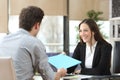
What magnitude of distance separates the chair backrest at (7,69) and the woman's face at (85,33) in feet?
5.12

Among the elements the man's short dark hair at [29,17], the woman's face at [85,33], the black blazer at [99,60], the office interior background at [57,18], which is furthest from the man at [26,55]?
the office interior background at [57,18]

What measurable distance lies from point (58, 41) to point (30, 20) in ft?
9.70

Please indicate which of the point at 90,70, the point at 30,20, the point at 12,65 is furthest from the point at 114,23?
the point at 12,65

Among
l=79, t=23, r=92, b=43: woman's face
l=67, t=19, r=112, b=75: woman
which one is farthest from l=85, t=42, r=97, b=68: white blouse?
l=79, t=23, r=92, b=43: woman's face

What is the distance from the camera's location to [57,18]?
5.23 m

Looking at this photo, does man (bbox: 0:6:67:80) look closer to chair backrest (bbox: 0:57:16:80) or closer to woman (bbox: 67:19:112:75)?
chair backrest (bbox: 0:57:16:80)

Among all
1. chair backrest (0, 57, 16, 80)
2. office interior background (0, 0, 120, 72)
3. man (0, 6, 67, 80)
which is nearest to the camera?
chair backrest (0, 57, 16, 80)

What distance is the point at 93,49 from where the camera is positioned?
356 cm

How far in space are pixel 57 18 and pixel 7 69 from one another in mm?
3219

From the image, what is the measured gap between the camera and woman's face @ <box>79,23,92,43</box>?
347cm

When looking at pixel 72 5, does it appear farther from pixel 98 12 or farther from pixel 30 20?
pixel 30 20

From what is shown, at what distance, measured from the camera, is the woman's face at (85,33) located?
3.47 meters

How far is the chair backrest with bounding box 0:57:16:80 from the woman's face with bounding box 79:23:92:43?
1.56 m

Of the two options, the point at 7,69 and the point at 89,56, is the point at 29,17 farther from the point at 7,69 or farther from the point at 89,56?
the point at 89,56
